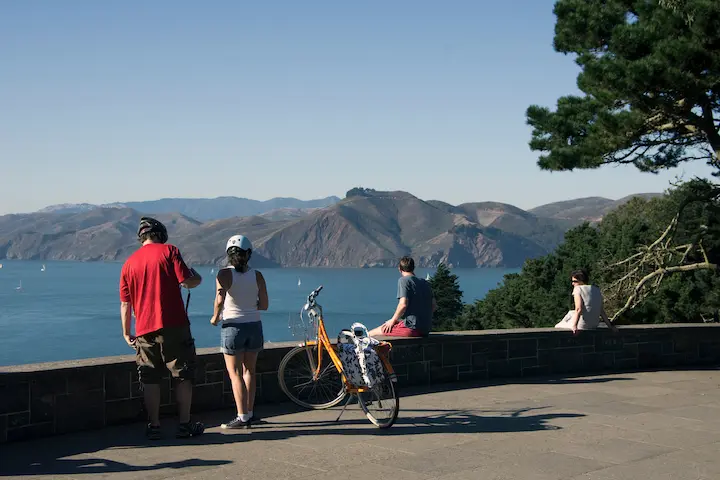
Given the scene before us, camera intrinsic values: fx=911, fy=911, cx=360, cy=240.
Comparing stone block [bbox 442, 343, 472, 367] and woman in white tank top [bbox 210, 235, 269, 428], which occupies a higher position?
woman in white tank top [bbox 210, 235, 269, 428]

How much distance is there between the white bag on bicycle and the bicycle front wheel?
0.67 meters

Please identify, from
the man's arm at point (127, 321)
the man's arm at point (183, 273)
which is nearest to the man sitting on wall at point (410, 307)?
the man's arm at point (183, 273)

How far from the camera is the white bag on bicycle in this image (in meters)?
7.29

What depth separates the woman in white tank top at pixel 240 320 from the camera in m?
7.08

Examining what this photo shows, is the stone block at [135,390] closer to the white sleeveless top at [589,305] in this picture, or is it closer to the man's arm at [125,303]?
the man's arm at [125,303]

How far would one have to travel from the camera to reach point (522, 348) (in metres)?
10.7

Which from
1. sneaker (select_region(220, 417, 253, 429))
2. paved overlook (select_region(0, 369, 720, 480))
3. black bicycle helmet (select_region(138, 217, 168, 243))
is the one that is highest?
black bicycle helmet (select_region(138, 217, 168, 243))

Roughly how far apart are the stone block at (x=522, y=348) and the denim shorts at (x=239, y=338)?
431 centimetres

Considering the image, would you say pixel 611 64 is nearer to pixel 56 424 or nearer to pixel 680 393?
pixel 680 393

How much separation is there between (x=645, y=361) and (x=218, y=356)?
248 inches

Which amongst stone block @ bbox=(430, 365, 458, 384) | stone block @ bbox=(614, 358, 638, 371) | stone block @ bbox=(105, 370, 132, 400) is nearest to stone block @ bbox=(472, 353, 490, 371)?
stone block @ bbox=(430, 365, 458, 384)

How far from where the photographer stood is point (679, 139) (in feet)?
57.4

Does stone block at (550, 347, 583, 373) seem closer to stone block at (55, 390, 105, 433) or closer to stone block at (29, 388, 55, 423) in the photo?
stone block at (55, 390, 105, 433)

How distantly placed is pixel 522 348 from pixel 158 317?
17.5ft
